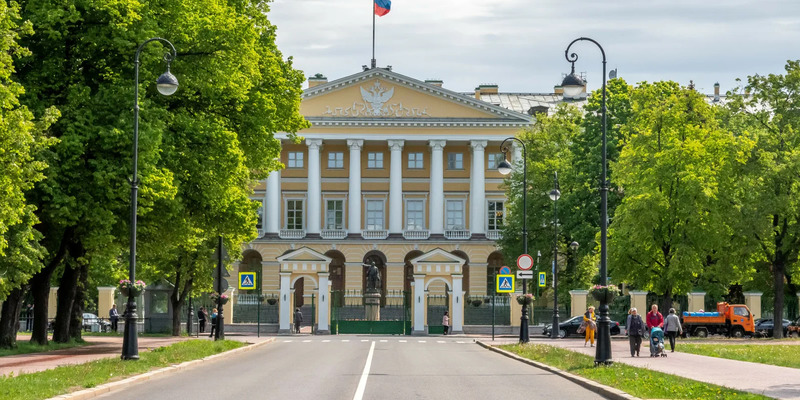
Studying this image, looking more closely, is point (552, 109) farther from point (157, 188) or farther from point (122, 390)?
point (122, 390)

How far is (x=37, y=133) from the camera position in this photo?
2802 cm

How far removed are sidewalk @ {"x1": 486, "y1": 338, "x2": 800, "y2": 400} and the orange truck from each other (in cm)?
2322

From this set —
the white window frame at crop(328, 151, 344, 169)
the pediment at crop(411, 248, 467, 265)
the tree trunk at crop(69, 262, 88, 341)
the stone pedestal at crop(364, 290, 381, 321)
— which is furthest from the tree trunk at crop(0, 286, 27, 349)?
the white window frame at crop(328, 151, 344, 169)

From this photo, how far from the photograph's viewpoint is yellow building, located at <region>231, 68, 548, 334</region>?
90938mm

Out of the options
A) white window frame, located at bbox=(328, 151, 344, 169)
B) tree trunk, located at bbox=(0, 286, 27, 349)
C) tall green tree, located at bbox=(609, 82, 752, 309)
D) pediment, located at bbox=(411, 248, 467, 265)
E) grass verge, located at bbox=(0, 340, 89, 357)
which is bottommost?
grass verge, located at bbox=(0, 340, 89, 357)

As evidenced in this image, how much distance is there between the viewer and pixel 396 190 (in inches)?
3629

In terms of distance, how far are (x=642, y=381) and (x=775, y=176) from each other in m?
35.2

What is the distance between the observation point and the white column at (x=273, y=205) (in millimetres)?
91562

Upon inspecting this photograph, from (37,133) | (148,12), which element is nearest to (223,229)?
(148,12)

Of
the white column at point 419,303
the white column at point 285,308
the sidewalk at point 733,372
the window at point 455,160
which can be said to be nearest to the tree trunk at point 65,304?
the sidewalk at point 733,372

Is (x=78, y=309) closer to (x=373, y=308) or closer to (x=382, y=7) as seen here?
(x=373, y=308)

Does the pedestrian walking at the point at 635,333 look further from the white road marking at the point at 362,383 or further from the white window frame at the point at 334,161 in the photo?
the white window frame at the point at 334,161

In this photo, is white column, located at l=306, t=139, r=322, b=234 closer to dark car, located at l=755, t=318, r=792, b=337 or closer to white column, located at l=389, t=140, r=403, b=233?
white column, located at l=389, t=140, r=403, b=233

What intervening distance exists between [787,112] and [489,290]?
38.7 m
